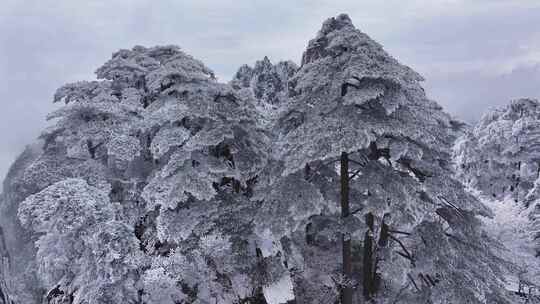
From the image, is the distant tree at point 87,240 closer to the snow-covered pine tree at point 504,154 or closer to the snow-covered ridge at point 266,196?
the snow-covered ridge at point 266,196

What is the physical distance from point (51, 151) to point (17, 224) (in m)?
13.4

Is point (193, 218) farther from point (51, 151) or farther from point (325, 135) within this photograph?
point (51, 151)

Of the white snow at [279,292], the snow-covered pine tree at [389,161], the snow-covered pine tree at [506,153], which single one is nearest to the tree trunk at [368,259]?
the snow-covered pine tree at [389,161]

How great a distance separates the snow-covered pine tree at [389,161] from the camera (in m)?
10.6

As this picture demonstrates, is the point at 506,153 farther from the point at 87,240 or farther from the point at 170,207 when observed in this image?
the point at 87,240

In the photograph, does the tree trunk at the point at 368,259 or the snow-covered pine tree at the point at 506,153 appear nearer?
the tree trunk at the point at 368,259

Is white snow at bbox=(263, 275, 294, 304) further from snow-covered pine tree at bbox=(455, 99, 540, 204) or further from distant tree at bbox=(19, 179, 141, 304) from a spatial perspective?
snow-covered pine tree at bbox=(455, 99, 540, 204)

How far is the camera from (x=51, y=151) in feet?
61.9

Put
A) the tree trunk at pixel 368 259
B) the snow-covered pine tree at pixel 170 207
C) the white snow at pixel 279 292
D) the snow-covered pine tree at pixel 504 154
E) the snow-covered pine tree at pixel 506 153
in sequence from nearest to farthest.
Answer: the tree trunk at pixel 368 259 < the snow-covered pine tree at pixel 170 207 < the white snow at pixel 279 292 < the snow-covered pine tree at pixel 504 154 < the snow-covered pine tree at pixel 506 153

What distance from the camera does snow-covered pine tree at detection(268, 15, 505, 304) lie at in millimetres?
10648

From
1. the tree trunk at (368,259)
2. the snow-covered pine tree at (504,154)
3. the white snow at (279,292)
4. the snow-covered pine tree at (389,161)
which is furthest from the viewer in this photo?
the snow-covered pine tree at (504,154)

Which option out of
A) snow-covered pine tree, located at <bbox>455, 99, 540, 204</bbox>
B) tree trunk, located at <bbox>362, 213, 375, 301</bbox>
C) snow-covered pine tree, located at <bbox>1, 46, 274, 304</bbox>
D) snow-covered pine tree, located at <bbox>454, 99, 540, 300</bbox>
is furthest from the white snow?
snow-covered pine tree, located at <bbox>455, 99, 540, 204</bbox>

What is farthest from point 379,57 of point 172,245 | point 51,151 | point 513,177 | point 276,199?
point 513,177

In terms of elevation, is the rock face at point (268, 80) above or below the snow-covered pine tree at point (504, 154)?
above
